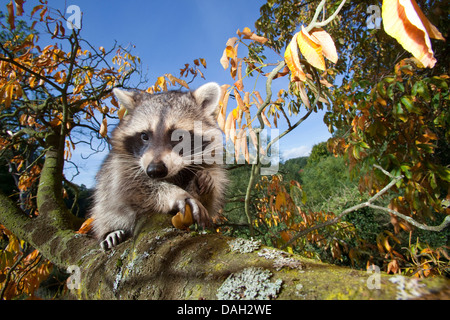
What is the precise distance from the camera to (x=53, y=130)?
10.6ft

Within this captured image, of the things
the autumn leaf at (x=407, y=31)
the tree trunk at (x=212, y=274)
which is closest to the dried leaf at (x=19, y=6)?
the tree trunk at (x=212, y=274)

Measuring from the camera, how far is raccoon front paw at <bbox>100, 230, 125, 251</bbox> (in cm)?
173

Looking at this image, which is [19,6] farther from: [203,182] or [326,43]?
[326,43]

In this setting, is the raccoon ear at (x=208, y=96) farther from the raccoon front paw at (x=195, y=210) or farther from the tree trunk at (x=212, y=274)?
the tree trunk at (x=212, y=274)

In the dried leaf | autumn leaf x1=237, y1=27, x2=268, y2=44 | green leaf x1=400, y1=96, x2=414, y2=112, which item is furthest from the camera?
green leaf x1=400, y1=96, x2=414, y2=112

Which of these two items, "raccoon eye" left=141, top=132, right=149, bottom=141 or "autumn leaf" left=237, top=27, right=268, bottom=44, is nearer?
"autumn leaf" left=237, top=27, right=268, bottom=44

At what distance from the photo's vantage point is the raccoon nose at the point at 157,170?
1.86 m

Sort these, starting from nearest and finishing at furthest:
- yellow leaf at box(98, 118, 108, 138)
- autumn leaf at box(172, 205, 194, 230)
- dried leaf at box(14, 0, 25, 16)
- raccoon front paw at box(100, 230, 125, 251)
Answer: autumn leaf at box(172, 205, 194, 230) → raccoon front paw at box(100, 230, 125, 251) → dried leaf at box(14, 0, 25, 16) → yellow leaf at box(98, 118, 108, 138)

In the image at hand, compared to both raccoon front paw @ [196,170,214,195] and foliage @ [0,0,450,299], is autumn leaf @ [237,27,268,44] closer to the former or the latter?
foliage @ [0,0,450,299]

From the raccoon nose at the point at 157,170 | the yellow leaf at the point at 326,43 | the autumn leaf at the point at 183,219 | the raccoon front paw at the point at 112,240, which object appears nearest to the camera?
the yellow leaf at the point at 326,43

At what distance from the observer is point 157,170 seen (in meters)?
1.86

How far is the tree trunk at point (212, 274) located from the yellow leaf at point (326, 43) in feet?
2.44

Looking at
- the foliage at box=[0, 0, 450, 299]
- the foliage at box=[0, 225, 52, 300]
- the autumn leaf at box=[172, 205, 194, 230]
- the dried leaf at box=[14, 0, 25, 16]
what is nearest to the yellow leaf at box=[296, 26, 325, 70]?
the foliage at box=[0, 0, 450, 299]

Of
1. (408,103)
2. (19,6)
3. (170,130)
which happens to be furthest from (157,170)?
(408,103)
